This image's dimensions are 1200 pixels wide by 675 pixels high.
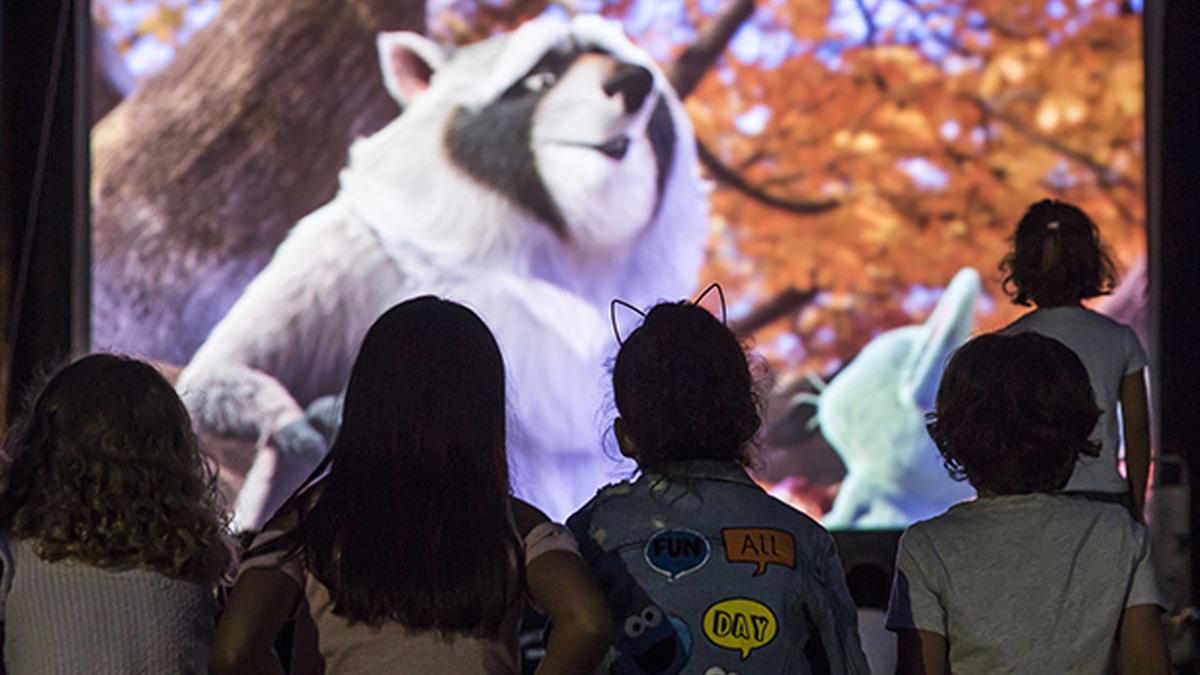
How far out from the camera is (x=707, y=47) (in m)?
4.75

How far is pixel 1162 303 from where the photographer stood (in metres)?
4.70

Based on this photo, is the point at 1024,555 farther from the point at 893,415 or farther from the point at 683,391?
the point at 893,415

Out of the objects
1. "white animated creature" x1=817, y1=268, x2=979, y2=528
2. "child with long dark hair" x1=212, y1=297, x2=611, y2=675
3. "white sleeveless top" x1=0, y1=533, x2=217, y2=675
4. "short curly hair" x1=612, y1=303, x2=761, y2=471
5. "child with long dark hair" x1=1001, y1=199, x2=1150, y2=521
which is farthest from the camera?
"white animated creature" x1=817, y1=268, x2=979, y2=528

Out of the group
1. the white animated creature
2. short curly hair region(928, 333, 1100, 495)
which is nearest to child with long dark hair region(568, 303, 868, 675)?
short curly hair region(928, 333, 1100, 495)

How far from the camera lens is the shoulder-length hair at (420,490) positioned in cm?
185

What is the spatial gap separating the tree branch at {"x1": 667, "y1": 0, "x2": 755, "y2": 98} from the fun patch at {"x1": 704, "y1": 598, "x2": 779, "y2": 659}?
2882mm

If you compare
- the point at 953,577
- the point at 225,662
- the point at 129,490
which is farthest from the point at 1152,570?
the point at 129,490

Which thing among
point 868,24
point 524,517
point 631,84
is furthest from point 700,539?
point 868,24

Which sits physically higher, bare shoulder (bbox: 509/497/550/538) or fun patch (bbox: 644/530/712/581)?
bare shoulder (bbox: 509/497/550/538)

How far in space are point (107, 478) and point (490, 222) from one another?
2791mm

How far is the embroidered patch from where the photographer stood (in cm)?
204

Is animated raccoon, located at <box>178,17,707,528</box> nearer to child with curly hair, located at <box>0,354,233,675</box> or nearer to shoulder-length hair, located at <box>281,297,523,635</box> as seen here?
child with curly hair, located at <box>0,354,233,675</box>

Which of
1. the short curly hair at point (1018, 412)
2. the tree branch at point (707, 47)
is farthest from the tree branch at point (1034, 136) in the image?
the short curly hair at point (1018, 412)

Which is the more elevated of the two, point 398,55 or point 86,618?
point 86,618
